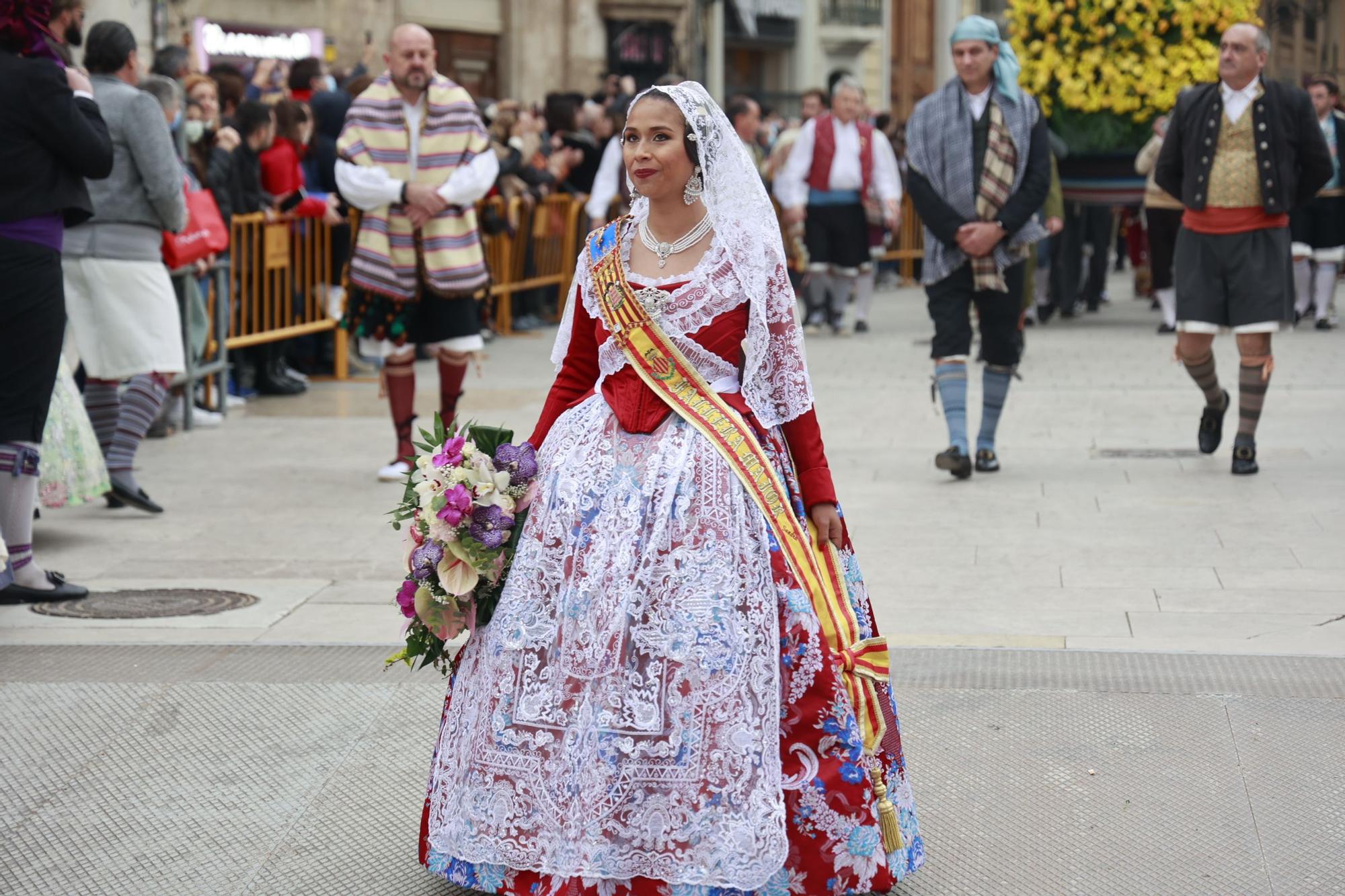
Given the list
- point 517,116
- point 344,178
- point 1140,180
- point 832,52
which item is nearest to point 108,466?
point 344,178

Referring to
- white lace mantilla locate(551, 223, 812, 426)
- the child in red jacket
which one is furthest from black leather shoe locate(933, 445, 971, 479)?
the child in red jacket

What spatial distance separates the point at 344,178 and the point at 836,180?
7574mm

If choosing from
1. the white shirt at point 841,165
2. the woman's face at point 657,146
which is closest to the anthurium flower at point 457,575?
the woman's face at point 657,146

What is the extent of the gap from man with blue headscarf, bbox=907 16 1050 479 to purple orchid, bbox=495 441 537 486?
4682 mm

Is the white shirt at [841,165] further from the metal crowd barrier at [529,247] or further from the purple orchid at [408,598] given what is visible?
the purple orchid at [408,598]

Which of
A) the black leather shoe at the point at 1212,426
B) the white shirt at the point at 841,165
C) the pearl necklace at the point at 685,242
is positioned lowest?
the black leather shoe at the point at 1212,426

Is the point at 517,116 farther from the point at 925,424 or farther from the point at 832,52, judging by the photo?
the point at 832,52

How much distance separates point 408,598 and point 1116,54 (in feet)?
39.4

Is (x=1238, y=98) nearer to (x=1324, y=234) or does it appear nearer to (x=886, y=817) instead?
(x=886, y=817)

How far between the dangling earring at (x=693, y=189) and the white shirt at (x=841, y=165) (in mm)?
11259

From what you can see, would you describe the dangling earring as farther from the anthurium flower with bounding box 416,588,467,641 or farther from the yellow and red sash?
the anthurium flower with bounding box 416,588,467,641

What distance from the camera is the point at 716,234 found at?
380cm

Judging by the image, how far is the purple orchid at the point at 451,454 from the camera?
12.4ft

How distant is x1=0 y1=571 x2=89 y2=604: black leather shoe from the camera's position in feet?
20.0
